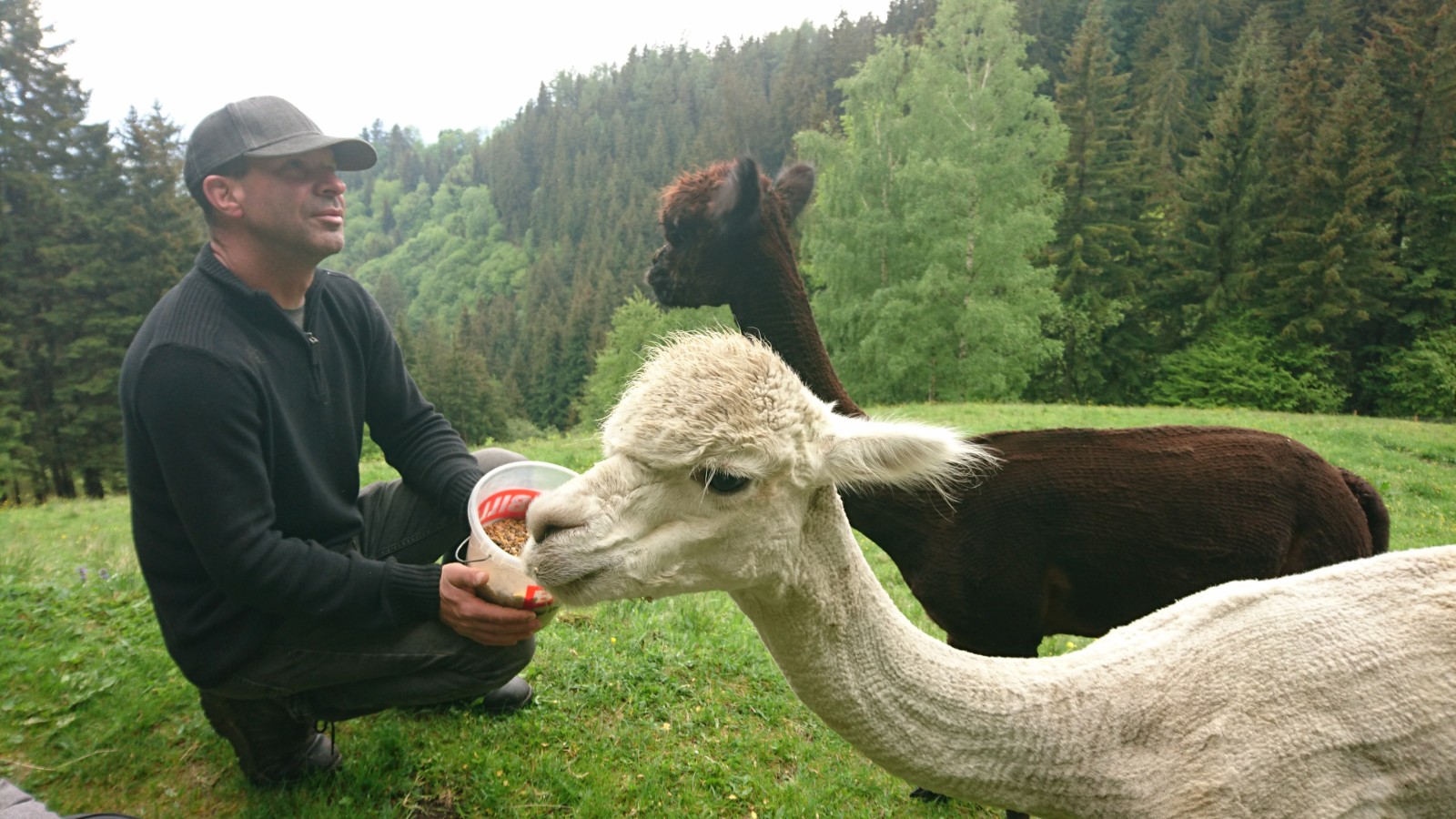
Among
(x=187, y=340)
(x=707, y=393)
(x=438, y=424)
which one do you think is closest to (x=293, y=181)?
(x=187, y=340)

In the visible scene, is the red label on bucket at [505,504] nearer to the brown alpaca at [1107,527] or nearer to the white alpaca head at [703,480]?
the white alpaca head at [703,480]

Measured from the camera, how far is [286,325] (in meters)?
2.28

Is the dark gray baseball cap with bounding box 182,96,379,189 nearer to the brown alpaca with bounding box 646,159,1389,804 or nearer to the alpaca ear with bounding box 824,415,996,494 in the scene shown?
the alpaca ear with bounding box 824,415,996,494

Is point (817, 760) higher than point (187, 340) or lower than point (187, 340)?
lower

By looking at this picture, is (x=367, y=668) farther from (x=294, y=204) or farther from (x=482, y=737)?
(x=294, y=204)

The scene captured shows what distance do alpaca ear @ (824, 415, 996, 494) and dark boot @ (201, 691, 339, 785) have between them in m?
2.03

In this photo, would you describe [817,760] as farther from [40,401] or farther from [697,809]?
[40,401]

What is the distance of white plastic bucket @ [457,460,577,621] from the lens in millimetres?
2023

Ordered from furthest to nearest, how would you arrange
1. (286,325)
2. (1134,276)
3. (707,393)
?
1. (1134,276)
2. (286,325)
3. (707,393)

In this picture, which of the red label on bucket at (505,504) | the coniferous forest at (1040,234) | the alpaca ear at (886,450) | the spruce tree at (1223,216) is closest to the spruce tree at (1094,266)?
the coniferous forest at (1040,234)

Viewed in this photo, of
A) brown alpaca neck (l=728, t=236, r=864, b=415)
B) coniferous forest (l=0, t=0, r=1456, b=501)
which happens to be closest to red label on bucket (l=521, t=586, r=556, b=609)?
brown alpaca neck (l=728, t=236, r=864, b=415)

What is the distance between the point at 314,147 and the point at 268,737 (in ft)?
6.49

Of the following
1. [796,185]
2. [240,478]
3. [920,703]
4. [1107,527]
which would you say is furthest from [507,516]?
[796,185]

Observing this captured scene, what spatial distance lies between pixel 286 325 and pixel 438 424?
78cm
